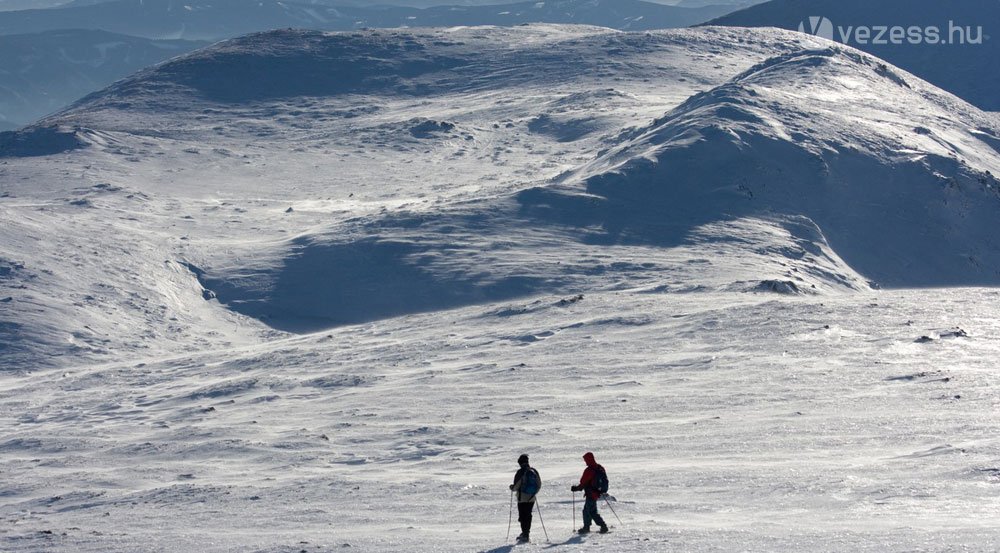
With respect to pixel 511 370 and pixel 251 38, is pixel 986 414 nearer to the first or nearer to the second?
pixel 511 370

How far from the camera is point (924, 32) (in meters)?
70.6

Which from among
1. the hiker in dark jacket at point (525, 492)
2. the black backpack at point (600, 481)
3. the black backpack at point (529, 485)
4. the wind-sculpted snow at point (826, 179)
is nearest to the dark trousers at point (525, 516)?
the hiker in dark jacket at point (525, 492)

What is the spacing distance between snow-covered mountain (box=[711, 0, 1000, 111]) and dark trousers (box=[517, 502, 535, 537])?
59975 millimetres

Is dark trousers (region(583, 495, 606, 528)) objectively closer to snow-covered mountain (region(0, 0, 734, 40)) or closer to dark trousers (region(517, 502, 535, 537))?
dark trousers (region(517, 502, 535, 537))

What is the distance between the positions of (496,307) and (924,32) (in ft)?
180

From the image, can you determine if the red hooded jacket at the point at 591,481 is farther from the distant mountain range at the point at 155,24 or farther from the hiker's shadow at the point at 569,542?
the distant mountain range at the point at 155,24

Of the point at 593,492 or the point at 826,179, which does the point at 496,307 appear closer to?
the point at 826,179

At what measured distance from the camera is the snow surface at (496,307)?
39.3 ft

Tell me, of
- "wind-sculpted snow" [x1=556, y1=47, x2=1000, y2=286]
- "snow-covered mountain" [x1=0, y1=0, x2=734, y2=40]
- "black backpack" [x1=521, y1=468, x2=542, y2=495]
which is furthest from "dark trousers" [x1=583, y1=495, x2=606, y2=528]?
"snow-covered mountain" [x1=0, y1=0, x2=734, y2=40]

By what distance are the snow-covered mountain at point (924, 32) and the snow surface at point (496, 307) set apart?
2196 cm

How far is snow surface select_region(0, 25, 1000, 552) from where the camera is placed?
12.0 m

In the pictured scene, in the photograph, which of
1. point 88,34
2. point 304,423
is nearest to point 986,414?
point 304,423

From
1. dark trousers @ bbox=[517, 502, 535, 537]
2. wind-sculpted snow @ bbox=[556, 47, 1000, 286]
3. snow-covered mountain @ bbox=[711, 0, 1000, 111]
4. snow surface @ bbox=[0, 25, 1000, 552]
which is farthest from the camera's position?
snow-covered mountain @ bbox=[711, 0, 1000, 111]

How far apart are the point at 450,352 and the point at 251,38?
38162mm
